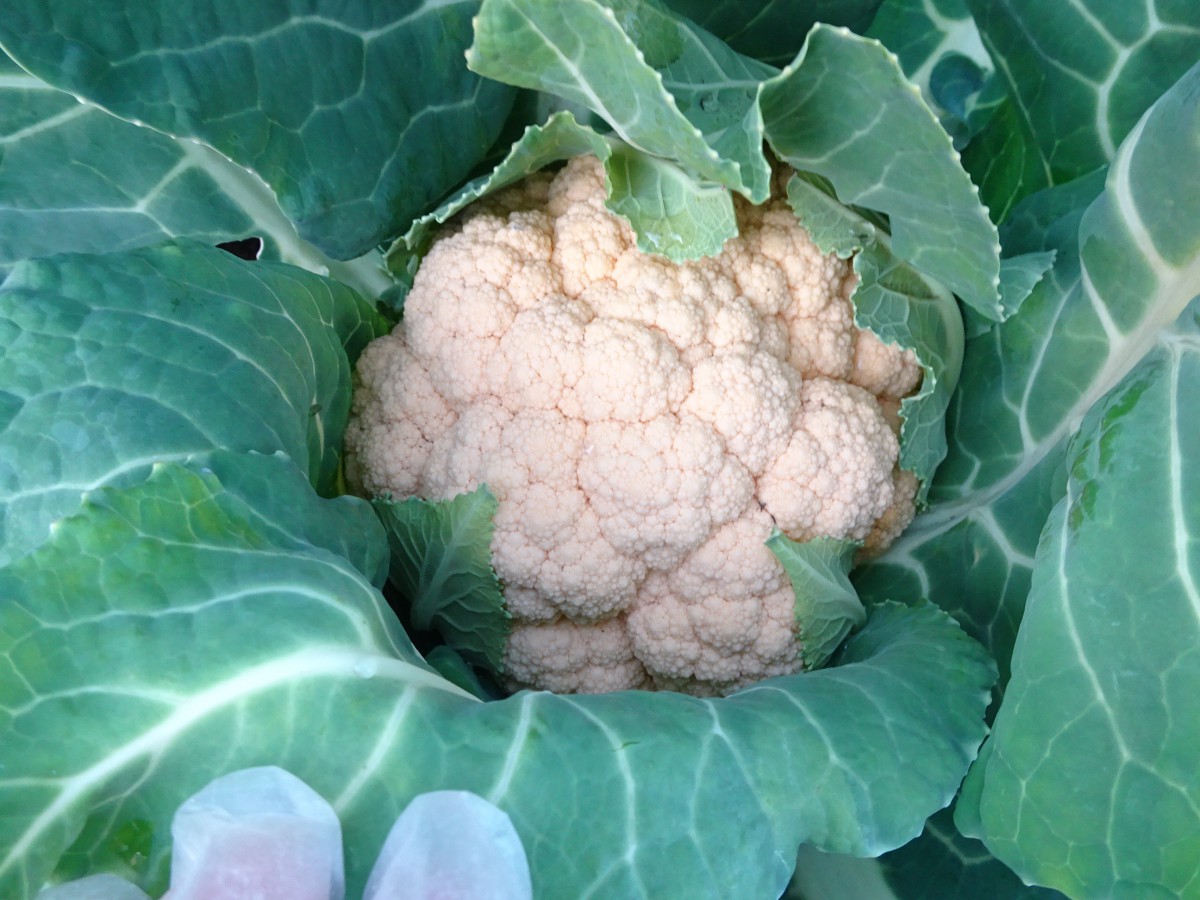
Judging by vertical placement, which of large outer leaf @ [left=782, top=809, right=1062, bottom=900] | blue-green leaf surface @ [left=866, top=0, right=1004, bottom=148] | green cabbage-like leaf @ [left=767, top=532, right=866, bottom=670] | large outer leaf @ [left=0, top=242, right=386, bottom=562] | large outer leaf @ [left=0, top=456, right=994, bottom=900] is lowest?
large outer leaf @ [left=782, top=809, right=1062, bottom=900]

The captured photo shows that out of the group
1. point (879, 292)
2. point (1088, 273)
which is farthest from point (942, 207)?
point (1088, 273)

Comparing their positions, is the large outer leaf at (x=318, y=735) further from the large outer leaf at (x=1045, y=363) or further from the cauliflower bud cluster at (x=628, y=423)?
the large outer leaf at (x=1045, y=363)

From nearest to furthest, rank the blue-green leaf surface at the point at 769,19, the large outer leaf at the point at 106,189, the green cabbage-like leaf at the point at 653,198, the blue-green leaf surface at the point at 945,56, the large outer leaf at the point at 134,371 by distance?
1. the large outer leaf at the point at 134,371
2. the green cabbage-like leaf at the point at 653,198
3. the large outer leaf at the point at 106,189
4. the blue-green leaf surface at the point at 769,19
5. the blue-green leaf surface at the point at 945,56

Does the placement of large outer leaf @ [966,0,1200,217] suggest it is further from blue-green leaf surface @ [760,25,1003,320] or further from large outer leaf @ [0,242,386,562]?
large outer leaf @ [0,242,386,562]

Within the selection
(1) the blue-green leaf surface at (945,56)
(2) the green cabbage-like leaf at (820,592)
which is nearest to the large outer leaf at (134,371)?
(2) the green cabbage-like leaf at (820,592)

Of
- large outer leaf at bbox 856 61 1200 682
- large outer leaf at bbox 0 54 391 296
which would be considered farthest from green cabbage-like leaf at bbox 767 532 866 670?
large outer leaf at bbox 0 54 391 296

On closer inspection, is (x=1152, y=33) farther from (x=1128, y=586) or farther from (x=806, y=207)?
(x=1128, y=586)
